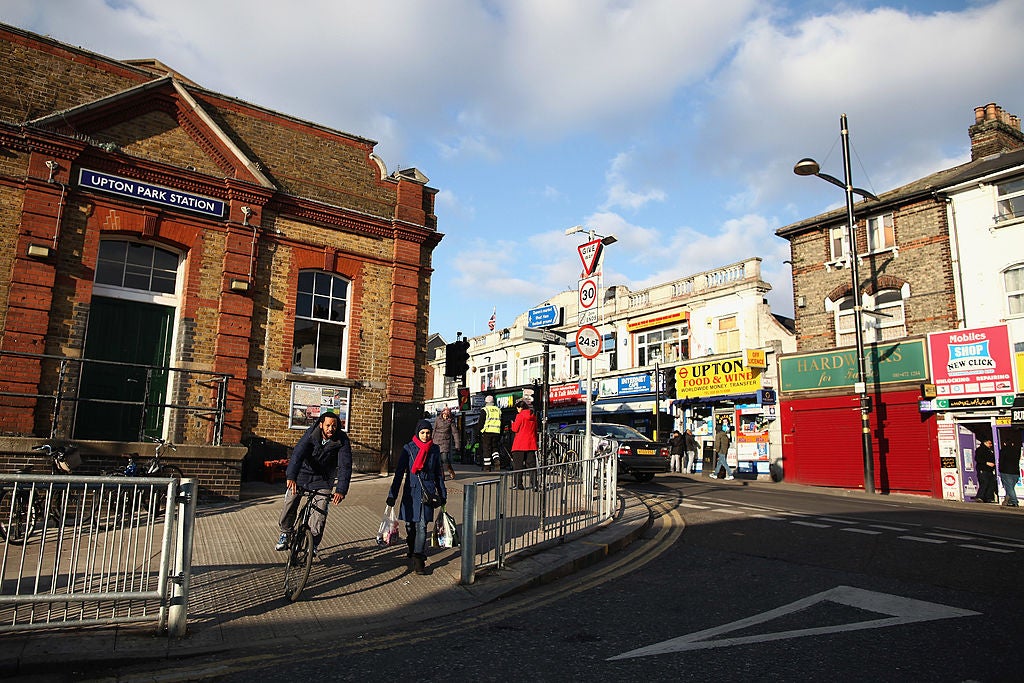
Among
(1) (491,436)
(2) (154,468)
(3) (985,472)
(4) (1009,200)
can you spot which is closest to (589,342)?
(2) (154,468)

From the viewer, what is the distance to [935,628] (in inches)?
202

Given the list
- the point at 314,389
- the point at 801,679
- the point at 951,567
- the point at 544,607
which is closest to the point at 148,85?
the point at 314,389

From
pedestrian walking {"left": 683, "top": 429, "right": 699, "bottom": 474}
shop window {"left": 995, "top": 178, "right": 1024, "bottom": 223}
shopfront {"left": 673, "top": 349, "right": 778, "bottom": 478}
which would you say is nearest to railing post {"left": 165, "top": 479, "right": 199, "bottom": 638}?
shop window {"left": 995, "top": 178, "right": 1024, "bottom": 223}

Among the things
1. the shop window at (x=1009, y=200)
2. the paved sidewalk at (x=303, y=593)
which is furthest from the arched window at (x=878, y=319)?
the paved sidewalk at (x=303, y=593)

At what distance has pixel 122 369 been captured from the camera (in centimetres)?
1266

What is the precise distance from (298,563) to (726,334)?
2540 cm

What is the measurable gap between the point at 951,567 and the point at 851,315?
17839 millimetres

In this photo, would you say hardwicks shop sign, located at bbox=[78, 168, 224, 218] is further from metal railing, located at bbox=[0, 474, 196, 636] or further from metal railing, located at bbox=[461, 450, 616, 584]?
metal railing, located at bbox=[461, 450, 616, 584]

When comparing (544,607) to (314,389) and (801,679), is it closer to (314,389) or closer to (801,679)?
(801,679)

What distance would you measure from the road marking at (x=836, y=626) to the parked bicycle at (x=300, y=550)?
3.05 metres

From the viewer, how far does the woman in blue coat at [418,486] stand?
7078 millimetres

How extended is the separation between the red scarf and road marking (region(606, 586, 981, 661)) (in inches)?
130

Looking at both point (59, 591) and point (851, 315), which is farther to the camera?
point (851, 315)

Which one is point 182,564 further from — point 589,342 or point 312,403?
point 312,403
